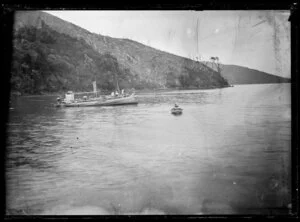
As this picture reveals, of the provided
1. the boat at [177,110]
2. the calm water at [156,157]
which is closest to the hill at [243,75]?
the calm water at [156,157]

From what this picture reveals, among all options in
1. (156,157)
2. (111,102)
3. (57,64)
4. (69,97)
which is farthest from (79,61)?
(156,157)

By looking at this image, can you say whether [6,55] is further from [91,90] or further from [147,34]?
[147,34]

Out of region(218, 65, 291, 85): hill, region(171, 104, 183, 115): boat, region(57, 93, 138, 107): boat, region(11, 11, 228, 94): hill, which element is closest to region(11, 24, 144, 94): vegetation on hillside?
region(11, 11, 228, 94): hill

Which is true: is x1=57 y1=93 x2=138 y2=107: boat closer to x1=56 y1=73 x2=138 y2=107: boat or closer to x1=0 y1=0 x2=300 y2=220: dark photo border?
x1=56 y1=73 x2=138 y2=107: boat

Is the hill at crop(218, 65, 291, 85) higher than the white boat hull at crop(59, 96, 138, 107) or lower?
higher

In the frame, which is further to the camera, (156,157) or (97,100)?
(97,100)

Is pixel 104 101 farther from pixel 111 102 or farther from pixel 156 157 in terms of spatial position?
pixel 156 157
